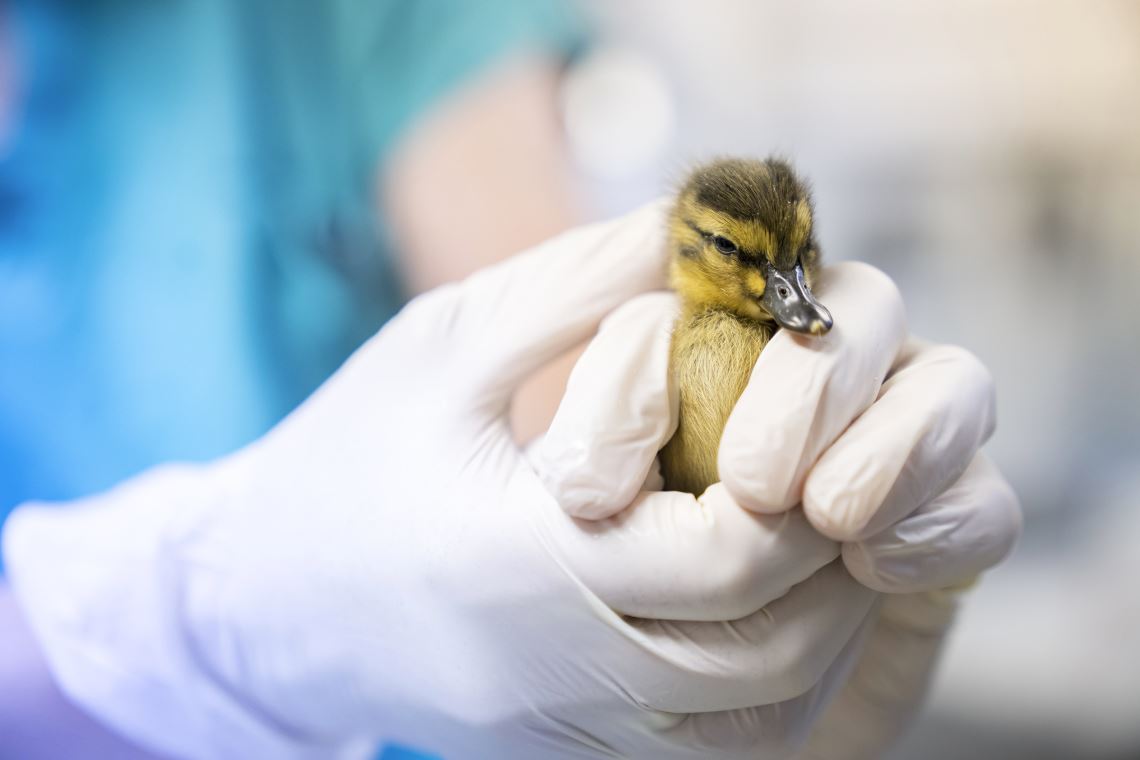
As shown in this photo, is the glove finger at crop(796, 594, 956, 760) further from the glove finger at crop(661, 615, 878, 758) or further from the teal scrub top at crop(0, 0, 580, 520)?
the teal scrub top at crop(0, 0, 580, 520)

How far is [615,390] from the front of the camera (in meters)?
0.53

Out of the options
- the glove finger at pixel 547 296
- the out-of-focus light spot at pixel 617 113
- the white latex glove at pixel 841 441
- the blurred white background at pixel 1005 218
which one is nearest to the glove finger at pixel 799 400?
the white latex glove at pixel 841 441

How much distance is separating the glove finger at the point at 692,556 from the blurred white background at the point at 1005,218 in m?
Answer: 0.37

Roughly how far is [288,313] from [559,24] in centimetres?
58

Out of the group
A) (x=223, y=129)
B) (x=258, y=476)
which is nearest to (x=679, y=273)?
(x=258, y=476)

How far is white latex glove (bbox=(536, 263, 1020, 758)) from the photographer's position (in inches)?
18.2

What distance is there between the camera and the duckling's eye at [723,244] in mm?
543

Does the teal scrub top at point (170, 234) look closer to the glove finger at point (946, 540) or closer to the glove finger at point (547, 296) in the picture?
the glove finger at point (547, 296)

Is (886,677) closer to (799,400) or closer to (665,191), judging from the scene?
(799,400)

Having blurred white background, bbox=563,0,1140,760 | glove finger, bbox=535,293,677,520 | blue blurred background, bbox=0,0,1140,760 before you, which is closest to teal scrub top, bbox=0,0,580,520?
blue blurred background, bbox=0,0,1140,760

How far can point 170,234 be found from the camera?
0.93 meters

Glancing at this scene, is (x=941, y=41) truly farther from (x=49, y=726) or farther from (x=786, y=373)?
(x=49, y=726)

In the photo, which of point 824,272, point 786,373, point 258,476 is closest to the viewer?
point 786,373

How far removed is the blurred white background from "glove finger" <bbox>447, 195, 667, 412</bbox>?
0.11 meters
